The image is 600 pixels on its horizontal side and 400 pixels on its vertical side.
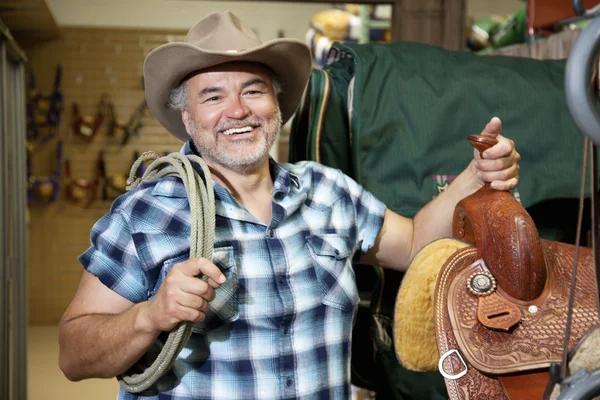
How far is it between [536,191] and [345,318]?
68cm

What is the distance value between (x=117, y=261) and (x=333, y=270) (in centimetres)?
44

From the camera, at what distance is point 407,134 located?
173 cm

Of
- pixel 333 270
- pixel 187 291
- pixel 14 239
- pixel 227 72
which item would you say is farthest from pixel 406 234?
pixel 14 239

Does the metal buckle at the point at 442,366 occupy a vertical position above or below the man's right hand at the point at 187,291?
below

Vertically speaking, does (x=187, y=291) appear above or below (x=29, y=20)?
below

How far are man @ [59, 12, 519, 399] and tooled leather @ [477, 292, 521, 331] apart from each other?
0.89ft

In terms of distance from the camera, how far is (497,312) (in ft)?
3.49

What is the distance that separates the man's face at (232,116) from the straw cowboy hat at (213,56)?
33 millimetres

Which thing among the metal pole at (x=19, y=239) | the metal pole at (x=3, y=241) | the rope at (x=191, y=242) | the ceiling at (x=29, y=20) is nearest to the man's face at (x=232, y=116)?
the rope at (x=191, y=242)

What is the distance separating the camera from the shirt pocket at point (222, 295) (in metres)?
1.22

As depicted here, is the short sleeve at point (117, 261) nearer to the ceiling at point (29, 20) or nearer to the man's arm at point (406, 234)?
the man's arm at point (406, 234)

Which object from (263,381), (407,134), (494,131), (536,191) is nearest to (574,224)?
(536,191)

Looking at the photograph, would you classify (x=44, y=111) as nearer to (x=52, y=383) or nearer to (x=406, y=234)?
(x=52, y=383)

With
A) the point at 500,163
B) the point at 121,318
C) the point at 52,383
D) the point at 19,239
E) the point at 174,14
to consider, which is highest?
the point at 174,14
